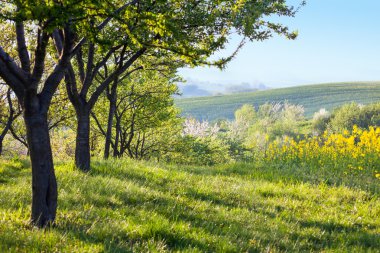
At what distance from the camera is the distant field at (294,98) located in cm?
12256

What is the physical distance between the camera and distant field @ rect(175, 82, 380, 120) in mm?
122562

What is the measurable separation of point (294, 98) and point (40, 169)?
13246cm

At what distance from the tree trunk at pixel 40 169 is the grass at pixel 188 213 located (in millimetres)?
232

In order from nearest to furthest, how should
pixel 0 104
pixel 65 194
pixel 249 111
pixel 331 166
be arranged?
pixel 65 194, pixel 331 166, pixel 0 104, pixel 249 111

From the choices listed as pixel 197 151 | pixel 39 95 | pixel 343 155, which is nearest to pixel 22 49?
pixel 39 95

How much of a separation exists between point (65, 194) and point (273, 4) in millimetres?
8427

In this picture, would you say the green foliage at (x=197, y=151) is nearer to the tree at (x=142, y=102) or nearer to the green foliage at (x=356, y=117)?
the tree at (x=142, y=102)

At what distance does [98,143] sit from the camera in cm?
3008

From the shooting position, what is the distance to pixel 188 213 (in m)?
7.28

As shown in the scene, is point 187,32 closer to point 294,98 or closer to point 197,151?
point 197,151

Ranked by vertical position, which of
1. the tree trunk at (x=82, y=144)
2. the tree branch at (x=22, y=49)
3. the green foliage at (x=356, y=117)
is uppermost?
the tree branch at (x=22, y=49)

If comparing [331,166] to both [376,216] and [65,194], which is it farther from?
[65,194]

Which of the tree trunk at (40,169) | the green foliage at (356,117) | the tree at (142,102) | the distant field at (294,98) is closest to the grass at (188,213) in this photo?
Result: the tree trunk at (40,169)

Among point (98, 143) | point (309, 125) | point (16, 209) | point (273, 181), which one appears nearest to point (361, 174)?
point (273, 181)
